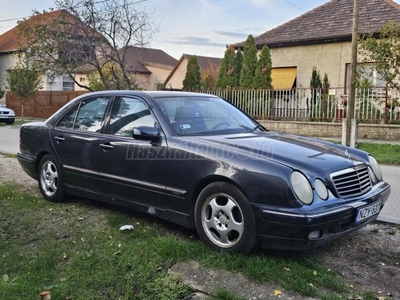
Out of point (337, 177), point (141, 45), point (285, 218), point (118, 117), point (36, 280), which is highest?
point (141, 45)

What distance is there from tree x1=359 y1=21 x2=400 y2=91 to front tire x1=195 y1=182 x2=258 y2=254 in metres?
7.80

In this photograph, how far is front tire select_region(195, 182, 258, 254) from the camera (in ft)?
11.7

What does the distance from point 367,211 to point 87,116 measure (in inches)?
137

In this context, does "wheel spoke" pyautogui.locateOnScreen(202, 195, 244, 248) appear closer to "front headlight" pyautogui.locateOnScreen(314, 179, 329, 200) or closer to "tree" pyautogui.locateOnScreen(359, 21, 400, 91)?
"front headlight" pyautogui.locateOnScreen(314, 179, 329, 200)

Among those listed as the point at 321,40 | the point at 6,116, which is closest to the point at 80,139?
the point at 321,40

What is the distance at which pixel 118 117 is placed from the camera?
16.0 feet

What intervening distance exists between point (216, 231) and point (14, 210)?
9.44 ft

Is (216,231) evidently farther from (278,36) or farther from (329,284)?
(278,36)

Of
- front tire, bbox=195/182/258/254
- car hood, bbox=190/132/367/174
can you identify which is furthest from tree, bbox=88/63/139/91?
front tire, bbox=195/182/258/254

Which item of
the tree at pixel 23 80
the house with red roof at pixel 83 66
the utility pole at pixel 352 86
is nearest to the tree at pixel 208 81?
the house with red roof at pixel 83 66

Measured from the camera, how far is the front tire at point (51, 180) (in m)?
5.50

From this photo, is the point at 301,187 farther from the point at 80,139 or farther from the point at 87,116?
the point at 87,116

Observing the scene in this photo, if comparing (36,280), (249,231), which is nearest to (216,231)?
(249,231)

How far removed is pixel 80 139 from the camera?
5117 mm
